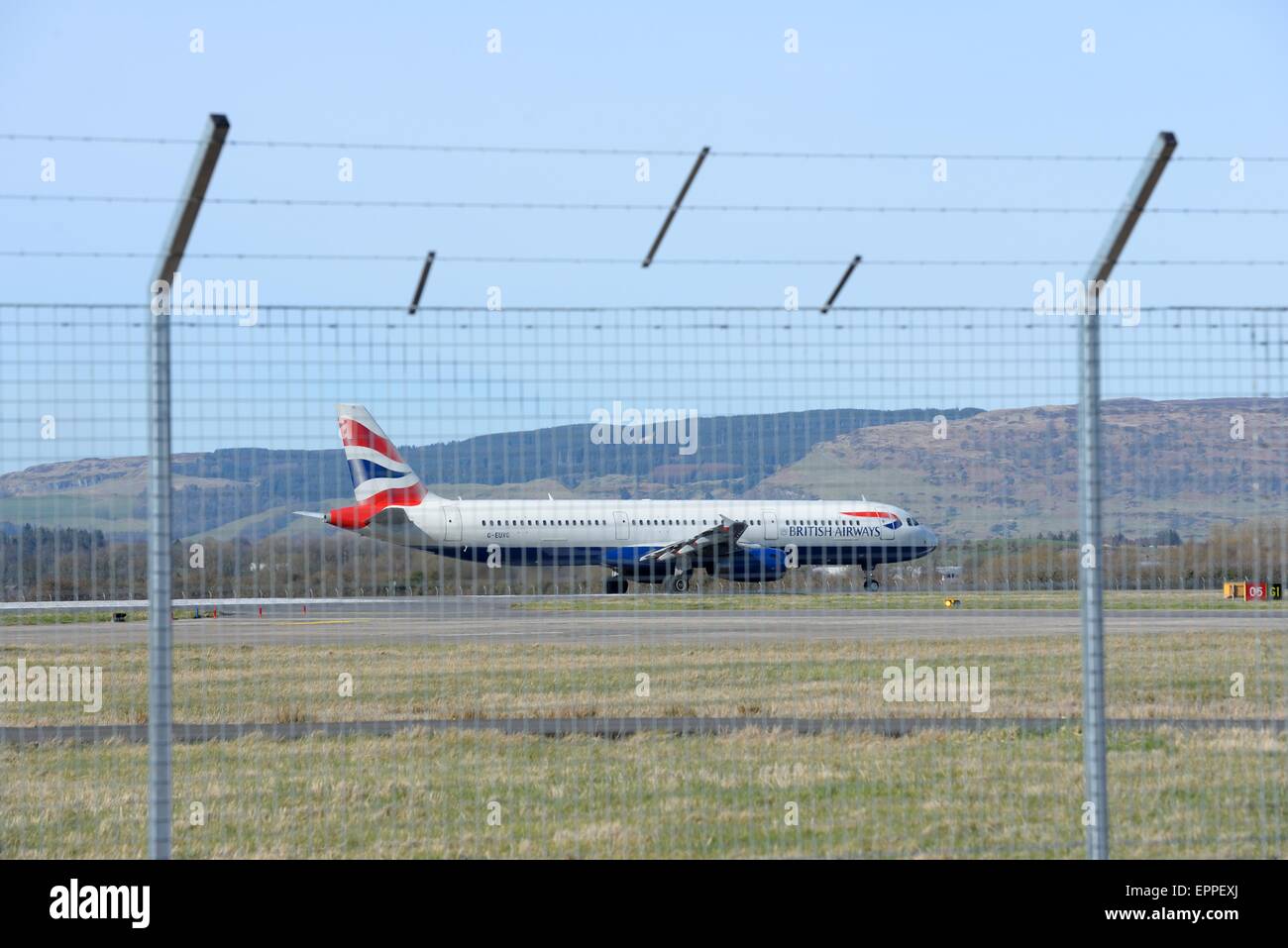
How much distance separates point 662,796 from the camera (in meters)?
9.77

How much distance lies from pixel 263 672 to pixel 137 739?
22.3 ft

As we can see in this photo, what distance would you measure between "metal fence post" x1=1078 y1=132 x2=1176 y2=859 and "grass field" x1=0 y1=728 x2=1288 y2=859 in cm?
140

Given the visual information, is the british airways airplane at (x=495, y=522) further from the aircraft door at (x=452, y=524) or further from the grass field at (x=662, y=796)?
the grass field at (x=662, y=796)

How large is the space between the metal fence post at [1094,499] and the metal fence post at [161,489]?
4392 millimetres

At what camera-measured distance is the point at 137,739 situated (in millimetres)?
13586

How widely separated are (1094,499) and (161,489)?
4.59m

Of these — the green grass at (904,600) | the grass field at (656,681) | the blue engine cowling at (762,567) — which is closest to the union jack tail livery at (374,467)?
the green grass at (904,600)

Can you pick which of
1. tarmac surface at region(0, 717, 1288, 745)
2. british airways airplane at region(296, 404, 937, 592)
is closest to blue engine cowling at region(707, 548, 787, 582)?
british airways airplane at region(296, 404, 937, 592)

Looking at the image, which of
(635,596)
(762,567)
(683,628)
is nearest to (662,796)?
(635,596)

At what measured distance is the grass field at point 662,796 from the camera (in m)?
8.42

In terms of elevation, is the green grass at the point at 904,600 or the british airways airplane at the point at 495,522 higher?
the british airways airplane at the point at 495,522

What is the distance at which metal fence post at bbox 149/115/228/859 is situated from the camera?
6.34 m
